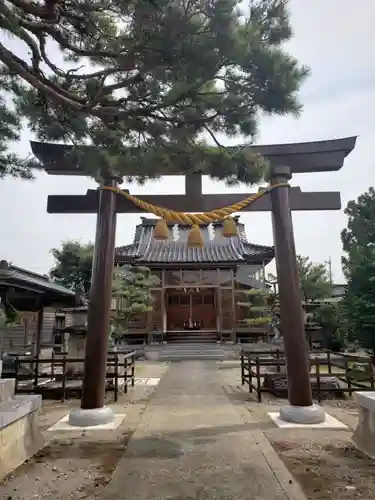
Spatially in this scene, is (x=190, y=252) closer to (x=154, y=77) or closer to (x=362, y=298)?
(x=362, y=298)

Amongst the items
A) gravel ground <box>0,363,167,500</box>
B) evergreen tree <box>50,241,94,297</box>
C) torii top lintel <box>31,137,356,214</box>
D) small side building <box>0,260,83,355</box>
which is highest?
evergreen tree <box>50,241,94,297</box>

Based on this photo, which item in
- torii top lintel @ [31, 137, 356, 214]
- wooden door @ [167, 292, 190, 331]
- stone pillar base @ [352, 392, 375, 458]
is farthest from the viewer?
wooden door @ [167, 292, 190, 331]

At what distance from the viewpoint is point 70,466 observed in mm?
3969

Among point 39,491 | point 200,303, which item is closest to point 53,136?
point 39,491

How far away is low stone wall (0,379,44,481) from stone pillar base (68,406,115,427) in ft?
2.79

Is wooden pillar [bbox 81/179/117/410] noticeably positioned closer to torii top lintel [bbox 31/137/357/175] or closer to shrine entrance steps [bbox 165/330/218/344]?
torii top lintel [bbox 31/137/357/175]

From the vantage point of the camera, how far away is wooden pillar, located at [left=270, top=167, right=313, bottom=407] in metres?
5.71

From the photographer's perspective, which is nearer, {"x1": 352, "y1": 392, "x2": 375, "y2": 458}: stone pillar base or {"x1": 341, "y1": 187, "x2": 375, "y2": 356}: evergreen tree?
{"x1": 352, "y1": 392, "x2": 375, "y2": 458}: stone pillar base

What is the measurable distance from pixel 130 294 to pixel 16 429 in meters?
15.4

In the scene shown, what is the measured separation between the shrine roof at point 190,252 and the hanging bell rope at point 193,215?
1741 centimetres

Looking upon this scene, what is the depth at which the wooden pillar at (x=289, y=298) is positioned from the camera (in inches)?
225

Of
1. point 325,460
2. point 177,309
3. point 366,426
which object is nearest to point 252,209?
point 366,426

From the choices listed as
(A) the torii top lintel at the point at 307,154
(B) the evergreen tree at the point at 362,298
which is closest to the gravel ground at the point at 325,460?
(A) the torii top lintel at the point at 307,154

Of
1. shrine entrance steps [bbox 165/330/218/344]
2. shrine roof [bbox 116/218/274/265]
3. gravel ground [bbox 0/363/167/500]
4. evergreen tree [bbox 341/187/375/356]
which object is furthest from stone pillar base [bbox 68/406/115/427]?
shrine roof [bbox 116/218/274/265]
